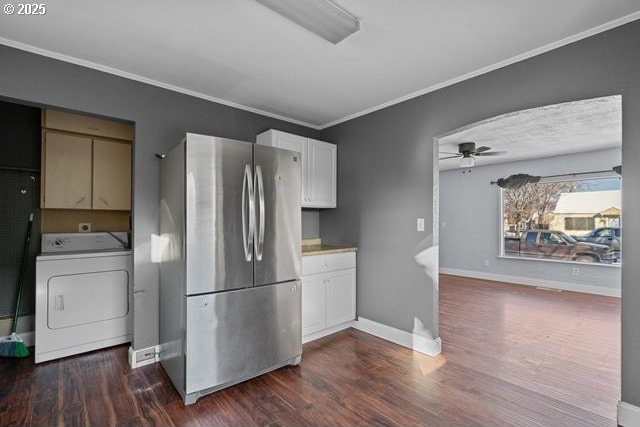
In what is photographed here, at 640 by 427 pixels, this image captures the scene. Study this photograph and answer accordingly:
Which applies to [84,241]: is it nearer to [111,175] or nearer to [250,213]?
[111,175]

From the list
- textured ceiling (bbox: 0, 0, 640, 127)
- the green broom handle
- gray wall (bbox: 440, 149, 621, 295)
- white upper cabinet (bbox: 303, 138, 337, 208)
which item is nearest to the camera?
textured ceiling (bbox: 0, 0, 640, 127)

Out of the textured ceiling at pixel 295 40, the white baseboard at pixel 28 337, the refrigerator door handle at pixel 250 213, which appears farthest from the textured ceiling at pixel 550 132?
the white baseboard at pixel 28 337

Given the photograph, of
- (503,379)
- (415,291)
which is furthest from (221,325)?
(503,379)

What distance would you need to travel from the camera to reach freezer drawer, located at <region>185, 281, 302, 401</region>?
6.91 feet

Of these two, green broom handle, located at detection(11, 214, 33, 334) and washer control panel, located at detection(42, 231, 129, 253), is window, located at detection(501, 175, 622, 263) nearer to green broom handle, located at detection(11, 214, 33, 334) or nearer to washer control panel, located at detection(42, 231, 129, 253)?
washer control panel, located at detection(42, 231, 129, 253)

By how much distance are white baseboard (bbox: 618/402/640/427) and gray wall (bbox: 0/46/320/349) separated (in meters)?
3.46

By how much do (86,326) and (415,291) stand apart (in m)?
3.17

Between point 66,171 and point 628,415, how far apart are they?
4852 mm

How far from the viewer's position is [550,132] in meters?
4.18

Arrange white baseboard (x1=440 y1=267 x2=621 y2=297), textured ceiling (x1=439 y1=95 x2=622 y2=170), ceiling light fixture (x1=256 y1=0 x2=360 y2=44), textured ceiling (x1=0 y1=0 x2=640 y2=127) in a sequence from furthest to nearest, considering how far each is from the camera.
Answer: white baseboard (x1=440 y1=267 x2=621 y2=297)
textured ceiling (x1=439 y1=95 x2=622 y2=170)
textured ceiling (x1=0 y1=0 x2=640 y2=127)
ceiling light fixture (x1=256 y1=0 x2=360 y2=44)

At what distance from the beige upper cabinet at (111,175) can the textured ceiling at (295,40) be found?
3.38 ft

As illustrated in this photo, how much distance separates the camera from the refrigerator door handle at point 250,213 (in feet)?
7.64

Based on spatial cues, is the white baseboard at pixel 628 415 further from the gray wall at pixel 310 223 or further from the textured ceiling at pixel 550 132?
the gray wall at pixel 310 223

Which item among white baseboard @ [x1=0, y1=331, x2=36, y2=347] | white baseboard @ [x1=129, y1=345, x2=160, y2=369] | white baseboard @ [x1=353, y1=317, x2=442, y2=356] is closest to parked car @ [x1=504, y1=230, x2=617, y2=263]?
white baseboard @ [x1=353, y1=317, x2=442, y2=356]
